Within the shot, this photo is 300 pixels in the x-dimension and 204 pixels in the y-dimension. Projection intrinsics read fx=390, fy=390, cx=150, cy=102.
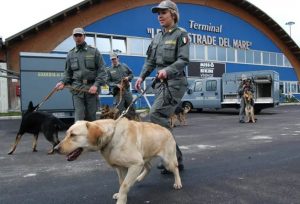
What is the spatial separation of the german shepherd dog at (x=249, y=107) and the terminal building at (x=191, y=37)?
29.0ft

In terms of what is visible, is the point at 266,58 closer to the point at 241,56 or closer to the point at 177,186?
the point at 241,56

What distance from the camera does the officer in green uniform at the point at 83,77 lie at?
20.0ft

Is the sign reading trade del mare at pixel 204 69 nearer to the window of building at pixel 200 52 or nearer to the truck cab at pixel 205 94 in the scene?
the window of building at pixel 200 52

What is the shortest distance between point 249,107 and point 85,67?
973 centimetres

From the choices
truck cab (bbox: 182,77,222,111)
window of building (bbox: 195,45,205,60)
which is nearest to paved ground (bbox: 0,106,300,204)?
truck cab (bbox: 182,77,222,111)

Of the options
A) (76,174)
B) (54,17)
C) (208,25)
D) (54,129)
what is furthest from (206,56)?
(76,174)

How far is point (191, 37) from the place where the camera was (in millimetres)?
31375

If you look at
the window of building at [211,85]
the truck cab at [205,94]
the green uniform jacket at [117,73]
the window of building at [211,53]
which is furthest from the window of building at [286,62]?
the green uniform jacket at [117,73]

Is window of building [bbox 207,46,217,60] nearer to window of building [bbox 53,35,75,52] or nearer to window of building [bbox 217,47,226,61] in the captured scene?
window of building [bbox 217,47,226,61]

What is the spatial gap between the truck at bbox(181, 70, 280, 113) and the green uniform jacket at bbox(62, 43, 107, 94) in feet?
47.5

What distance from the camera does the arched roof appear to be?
23.9 metres

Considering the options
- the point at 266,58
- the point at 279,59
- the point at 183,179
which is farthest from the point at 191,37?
the point at 183,179

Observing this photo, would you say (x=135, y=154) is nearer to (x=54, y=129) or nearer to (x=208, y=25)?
(x=54, y=129)

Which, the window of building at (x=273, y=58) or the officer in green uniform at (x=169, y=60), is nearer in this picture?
the officer in green uniform at (x=169, y=60)
